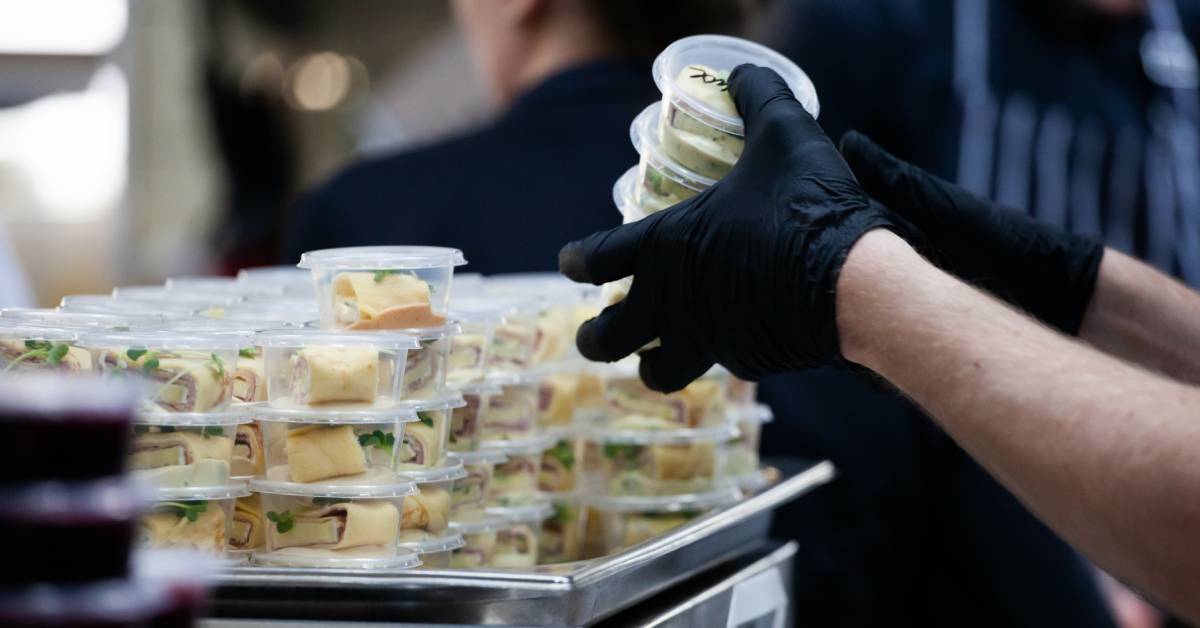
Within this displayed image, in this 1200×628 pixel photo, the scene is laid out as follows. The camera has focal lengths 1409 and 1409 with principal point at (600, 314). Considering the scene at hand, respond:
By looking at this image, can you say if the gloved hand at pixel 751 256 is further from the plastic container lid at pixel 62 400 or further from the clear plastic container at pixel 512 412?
the plastic container lid at pixel 62 400

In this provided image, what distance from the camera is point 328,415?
4.76ft

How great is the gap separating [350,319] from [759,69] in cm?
54

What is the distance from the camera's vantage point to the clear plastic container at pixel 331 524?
145 cm

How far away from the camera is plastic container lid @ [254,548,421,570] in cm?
143

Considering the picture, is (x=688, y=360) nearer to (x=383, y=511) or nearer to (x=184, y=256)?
(x=383, y=511)

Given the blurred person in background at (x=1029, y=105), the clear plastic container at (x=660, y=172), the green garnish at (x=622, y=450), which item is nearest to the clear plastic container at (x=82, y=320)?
the clear plastic container at (x=660, y=172)

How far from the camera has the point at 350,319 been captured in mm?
1555

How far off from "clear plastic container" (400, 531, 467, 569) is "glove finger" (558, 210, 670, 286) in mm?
331

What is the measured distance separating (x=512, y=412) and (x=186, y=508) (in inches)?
20.6

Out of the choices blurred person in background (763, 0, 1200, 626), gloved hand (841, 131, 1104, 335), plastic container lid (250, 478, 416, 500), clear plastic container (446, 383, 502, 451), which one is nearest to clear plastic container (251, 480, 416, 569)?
plastic container lid (250, 478, 416, 500)

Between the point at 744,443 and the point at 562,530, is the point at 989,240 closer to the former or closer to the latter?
the point at 744,443

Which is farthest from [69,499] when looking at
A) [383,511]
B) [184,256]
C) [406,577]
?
[184,256]

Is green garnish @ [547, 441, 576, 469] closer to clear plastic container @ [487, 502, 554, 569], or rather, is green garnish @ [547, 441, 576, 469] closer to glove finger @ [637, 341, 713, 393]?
clear plastic container @ [487, 502, 554, 569]

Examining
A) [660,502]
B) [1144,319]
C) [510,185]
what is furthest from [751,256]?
[510,185]
